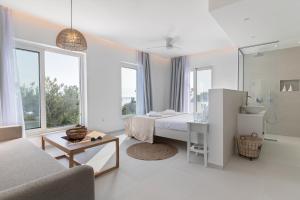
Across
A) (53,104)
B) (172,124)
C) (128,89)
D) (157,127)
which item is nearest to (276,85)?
(172,124)

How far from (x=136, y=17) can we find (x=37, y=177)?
2.91 m

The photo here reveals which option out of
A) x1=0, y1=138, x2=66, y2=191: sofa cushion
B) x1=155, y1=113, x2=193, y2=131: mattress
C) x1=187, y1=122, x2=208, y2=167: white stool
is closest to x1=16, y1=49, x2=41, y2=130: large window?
x1=0, y1=138, x2=66, y2=191: sofa cushion

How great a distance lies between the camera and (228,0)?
2273mm

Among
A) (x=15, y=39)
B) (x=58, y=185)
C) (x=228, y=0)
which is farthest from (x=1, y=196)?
(x=15, y=39)

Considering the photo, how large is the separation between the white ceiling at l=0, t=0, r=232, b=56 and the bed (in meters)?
2.04

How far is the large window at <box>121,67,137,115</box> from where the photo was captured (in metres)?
5.26

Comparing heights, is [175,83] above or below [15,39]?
below

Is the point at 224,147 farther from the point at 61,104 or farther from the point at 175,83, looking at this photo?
the point at 175,83

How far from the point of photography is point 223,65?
17.5 feet

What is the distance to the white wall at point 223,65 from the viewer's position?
5.11 meters

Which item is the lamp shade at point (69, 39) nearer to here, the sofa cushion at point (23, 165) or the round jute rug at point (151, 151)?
the sofa cushion at point (23, 165)

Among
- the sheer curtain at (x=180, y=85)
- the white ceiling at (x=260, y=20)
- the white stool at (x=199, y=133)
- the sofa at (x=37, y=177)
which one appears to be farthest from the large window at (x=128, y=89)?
the sofa at (x=37, y=177)

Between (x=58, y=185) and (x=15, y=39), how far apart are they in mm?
3277

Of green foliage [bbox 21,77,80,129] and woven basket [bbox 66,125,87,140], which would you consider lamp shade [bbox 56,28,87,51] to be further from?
green foliage [bbox 21,77,80,129]
